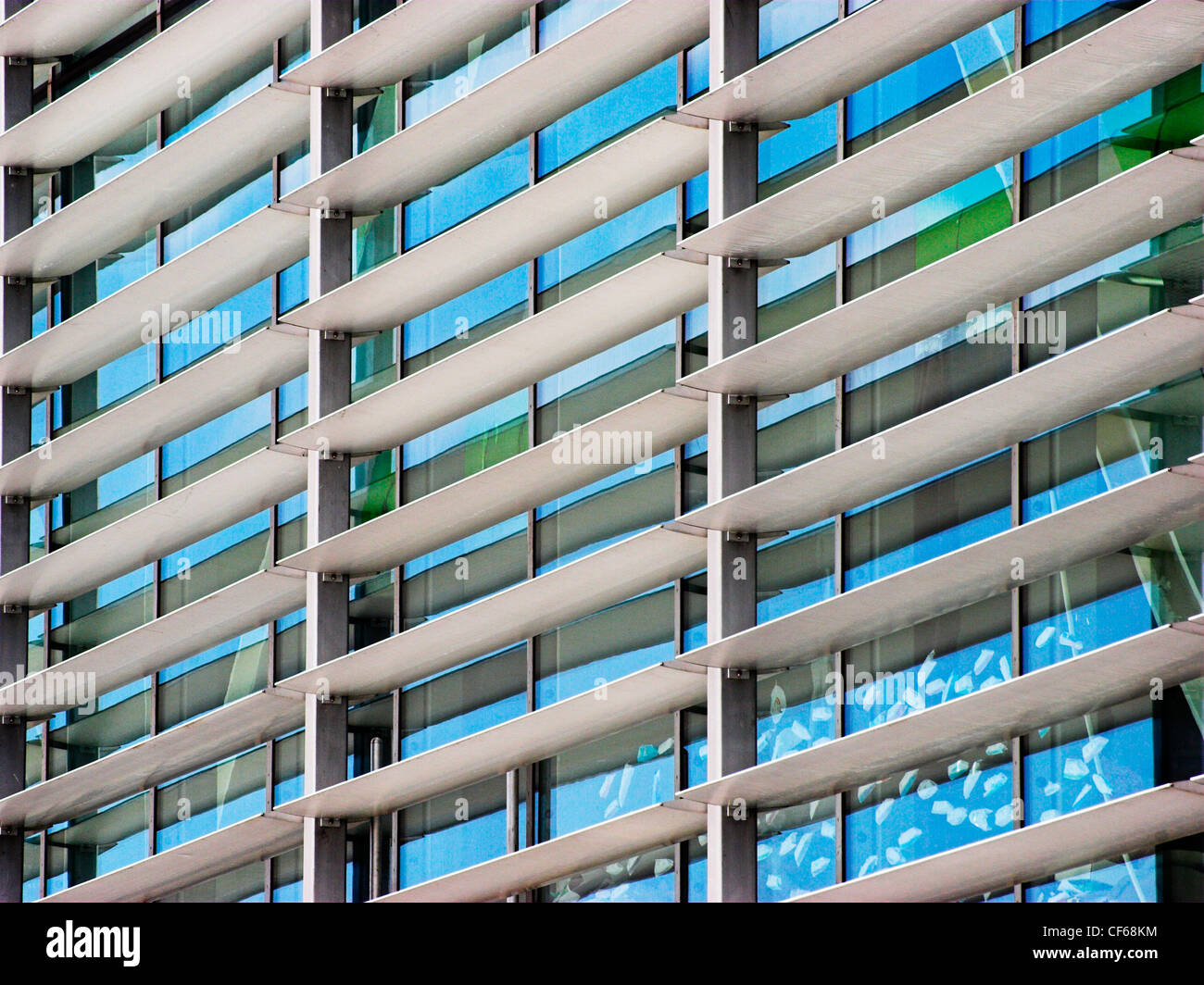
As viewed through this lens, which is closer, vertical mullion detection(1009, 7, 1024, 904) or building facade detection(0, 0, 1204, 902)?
building facade detection(0, 0, 1204, 902)

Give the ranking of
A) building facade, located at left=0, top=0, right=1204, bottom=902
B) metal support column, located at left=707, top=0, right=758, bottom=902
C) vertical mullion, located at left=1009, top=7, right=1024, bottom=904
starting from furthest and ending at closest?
vertical mullion, located at left=1009, top=7, right=1024, bottom=904
metal support column, located at left=707, top=0, right=758, bottom=902
building facade, located at left=0, top=0, right=1204, bottom=902

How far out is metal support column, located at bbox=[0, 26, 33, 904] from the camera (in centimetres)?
1459

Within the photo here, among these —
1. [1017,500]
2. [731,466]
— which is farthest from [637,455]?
[1017,500]

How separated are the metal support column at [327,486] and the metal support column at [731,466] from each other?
224 centimetres

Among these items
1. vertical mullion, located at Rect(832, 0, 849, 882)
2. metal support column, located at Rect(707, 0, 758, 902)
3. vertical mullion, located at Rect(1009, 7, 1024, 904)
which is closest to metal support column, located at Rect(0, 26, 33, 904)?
vertical mullion, located at Rect(832, 0, 849, 882)

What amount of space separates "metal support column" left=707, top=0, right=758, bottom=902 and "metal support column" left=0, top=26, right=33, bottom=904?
5.53 m

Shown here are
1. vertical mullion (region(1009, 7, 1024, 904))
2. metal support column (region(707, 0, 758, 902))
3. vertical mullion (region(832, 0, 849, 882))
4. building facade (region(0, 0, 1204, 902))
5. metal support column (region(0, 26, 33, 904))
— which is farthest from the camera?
metal support column (region(0, 26, 33, 904))

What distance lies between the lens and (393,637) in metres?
11.9

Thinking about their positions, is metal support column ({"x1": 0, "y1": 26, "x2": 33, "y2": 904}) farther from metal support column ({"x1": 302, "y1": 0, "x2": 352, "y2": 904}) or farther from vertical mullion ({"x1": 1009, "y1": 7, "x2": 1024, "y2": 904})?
vertical mullion ({"x1": 1009, "y1": 7, "x2": 1024, "y2": 904})

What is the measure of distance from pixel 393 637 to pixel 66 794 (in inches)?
124

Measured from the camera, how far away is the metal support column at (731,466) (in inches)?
410

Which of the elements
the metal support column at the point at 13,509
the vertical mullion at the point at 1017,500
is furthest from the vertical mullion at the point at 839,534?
the metal support column at the point at 13,509

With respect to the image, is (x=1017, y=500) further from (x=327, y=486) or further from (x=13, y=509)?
(x=13, y=509)

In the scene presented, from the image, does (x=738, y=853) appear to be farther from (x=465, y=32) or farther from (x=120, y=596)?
(x=120, y=596)
